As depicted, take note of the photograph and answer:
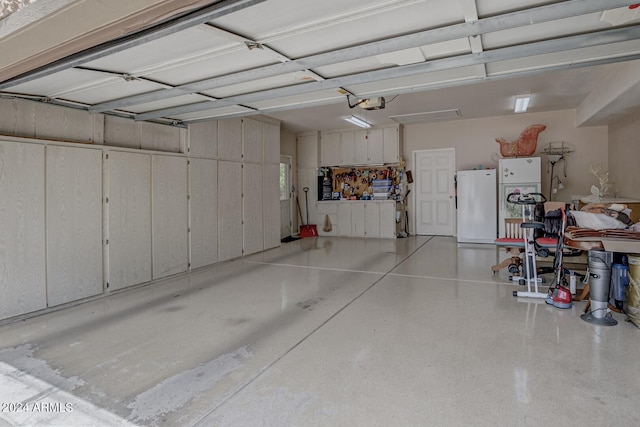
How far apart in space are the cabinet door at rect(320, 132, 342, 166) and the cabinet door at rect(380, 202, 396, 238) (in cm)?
183

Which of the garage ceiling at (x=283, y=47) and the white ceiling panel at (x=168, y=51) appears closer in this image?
the garage ceiling at (x=283, y=47)

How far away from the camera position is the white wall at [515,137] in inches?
301

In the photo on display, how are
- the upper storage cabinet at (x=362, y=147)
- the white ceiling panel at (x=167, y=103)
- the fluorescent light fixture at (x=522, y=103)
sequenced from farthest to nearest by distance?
the upper storage cabinet at (x=362, y=147) < the fluorescent light fixture at (x=522, y=103) < the white ceiling panel at (x=167, y=103)

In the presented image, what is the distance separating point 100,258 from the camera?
4344 mm

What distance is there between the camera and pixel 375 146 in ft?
30.6

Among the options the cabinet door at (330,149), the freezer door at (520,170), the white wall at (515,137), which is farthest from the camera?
the cabinet door at (330,149)

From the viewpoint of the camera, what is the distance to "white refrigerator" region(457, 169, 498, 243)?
26.0 ft

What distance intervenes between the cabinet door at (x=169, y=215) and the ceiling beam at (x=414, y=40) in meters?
1.67

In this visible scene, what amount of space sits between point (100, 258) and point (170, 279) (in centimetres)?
104

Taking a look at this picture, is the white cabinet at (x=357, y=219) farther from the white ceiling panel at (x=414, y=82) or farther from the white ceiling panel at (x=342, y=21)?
the white ceiling panel at (x=342, y=21)

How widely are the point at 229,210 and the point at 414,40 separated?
4727mm

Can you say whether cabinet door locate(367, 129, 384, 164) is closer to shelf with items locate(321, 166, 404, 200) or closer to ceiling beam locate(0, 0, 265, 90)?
shelf with items locate(321, 166, 404, 200)

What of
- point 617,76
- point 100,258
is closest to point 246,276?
point 100,258

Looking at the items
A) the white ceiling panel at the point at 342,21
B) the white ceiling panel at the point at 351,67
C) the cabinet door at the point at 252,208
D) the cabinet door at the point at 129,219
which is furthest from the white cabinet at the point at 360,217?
the white ceiling panel at the point at 342,21
